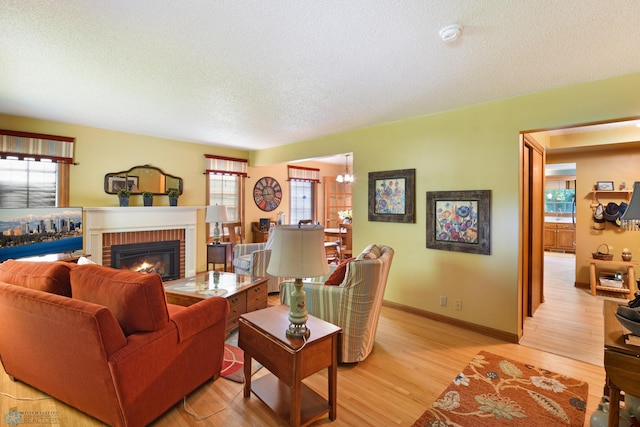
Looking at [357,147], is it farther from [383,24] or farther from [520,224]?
[383,24]

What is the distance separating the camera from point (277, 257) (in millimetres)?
1867

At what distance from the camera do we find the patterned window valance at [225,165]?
18.8ft

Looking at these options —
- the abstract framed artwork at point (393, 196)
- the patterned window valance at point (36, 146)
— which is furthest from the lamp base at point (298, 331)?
the patterned window valance at point (36, 146)

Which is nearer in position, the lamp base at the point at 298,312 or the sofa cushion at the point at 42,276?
the lamp base at the point at 298,312

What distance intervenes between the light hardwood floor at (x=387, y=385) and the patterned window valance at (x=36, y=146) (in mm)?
2871

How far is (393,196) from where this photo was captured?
13.2 ft

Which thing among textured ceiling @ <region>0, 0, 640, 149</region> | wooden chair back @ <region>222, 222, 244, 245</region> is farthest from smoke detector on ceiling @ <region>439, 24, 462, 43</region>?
wooden chair back @ <region>222, 222, 244, 245</region>

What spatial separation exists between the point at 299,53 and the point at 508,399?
3.00 meters

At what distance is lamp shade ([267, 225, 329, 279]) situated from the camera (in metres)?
1.81

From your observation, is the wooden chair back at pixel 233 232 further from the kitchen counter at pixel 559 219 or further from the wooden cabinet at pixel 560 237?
the kitchen counter at pixel 559 219

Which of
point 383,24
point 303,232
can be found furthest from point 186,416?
point 383,24

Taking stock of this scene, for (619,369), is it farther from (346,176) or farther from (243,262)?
(346,176)

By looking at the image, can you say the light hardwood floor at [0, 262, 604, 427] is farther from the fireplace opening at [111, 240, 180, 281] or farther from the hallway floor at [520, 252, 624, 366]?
the fireplace opening at [111, 240, 180, 281]

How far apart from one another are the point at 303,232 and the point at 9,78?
3187 millimetres
